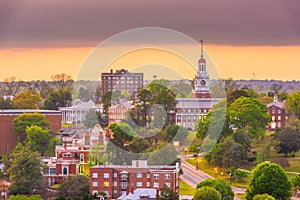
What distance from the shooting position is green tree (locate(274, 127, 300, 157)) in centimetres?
3731

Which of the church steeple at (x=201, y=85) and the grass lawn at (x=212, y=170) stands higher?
the church steeple at (x=201, y=85)

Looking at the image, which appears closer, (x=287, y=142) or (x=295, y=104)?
(x=287, y=142)

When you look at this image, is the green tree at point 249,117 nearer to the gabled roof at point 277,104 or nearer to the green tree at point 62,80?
the gabled roof at point 277,104

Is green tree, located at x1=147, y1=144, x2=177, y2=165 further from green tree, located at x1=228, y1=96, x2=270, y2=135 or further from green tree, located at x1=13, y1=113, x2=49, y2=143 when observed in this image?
green tree, located at x1=13, y1=113, x2=49, y2=143

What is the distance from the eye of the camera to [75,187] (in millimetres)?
30812

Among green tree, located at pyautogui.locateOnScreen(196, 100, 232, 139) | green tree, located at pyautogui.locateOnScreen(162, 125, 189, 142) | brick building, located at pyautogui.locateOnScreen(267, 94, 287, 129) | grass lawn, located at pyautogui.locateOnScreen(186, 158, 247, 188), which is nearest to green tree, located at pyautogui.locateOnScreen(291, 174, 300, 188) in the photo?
grass lawn, located at pyautogui.locateOnScreen(186, 158, 247, 188)

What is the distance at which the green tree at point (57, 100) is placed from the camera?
59844mm

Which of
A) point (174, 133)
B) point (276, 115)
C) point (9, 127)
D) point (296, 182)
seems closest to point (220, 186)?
point (296, 182)

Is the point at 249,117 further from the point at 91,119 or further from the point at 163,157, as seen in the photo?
the point at 91,119

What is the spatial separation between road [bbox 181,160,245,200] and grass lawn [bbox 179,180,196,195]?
0.19 m

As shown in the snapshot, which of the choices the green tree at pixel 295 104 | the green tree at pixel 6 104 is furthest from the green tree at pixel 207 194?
the green tree at pixel 6 104

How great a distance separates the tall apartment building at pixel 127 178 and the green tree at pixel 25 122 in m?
13.0

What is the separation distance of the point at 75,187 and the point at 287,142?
9.73m

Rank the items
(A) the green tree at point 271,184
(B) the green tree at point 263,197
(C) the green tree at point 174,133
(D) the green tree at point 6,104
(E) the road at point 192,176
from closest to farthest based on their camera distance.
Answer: (B) the green tree at point 263,197, (A) the green tree at point 271,184, (E) the road at point 192,176, (C) the green tree at point 174,133, (D) the green tree at point 6,104
